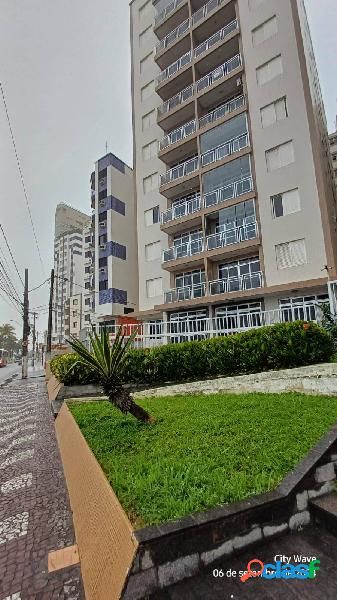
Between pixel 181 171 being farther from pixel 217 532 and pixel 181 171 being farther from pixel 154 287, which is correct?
pixel 217 532

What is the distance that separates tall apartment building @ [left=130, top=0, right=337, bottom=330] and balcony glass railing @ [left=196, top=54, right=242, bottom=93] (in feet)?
0.35

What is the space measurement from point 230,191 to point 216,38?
11046mm

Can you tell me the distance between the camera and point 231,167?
1900 cm

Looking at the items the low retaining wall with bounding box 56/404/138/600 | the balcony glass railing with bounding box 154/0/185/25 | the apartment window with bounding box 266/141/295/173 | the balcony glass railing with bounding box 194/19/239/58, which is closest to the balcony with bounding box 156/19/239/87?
the balcony glass railing with bounding box 194/19/239/58

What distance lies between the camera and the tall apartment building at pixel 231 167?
15.9 m

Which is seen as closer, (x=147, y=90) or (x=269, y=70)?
(x=269, y=70)

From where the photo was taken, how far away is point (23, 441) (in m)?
6.56

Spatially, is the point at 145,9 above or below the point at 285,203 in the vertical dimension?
above

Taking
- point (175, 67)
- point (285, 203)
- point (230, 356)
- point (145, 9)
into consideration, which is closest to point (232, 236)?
point (285, 203)

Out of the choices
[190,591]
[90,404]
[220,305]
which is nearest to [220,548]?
[190,591]

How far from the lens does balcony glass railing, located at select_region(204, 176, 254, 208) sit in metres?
18.0

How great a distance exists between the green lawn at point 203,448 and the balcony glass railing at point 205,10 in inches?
1036

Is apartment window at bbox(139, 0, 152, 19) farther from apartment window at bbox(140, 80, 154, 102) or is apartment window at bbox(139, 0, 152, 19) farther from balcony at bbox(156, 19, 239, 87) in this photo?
balcony at bbox(156, 19, 239, 87)

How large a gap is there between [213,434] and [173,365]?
14.0 feet
